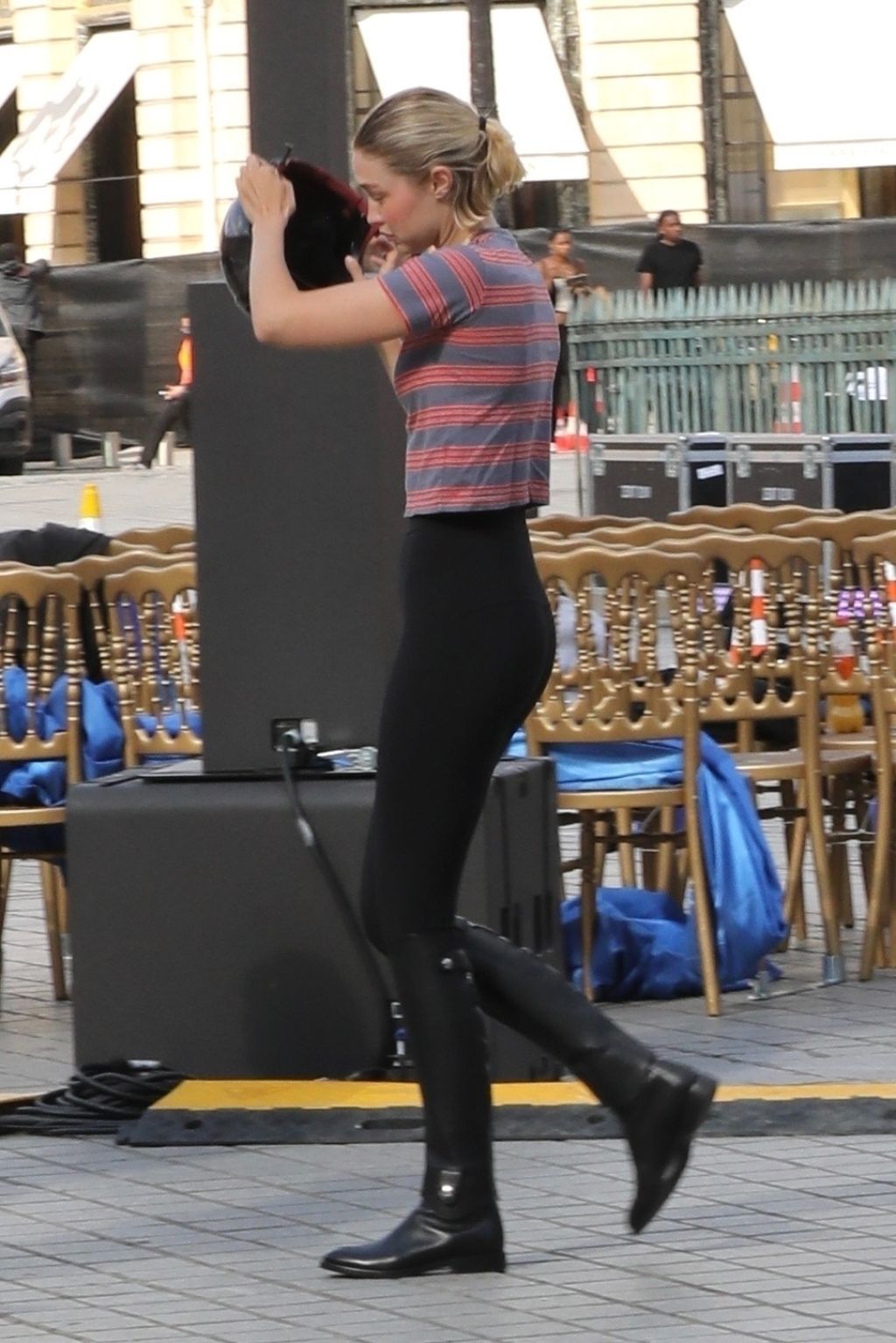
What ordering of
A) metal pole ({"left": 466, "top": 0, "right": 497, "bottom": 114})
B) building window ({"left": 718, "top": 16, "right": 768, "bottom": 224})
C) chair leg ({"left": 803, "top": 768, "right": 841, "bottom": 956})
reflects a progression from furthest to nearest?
1. building window ({"left": 718, "top": 16, "right": 768, "bottom": 224})
2. metal pole ({"left": 466, "top": 0, "right": 497, "bottom": 114})
3. chair leg ({"left": 803, "top": 768, "right": 841, "bottom": 956})

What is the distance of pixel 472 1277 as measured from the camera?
4668 mm

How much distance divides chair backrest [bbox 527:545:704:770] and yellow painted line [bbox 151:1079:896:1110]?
48.5 inches

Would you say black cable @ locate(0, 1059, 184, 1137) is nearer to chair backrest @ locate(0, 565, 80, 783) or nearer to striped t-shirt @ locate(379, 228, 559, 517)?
chair backrest @ locate(0, 565, 80, 783)

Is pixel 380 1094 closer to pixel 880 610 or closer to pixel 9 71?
pixel 880 610

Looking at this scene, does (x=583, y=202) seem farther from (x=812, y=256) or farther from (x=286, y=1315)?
(x=286, y=1315)

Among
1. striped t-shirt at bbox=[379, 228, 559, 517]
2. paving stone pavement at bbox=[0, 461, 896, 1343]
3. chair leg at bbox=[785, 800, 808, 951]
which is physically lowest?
paving stone pavement at bbox=[0, 461, 896, 1343]

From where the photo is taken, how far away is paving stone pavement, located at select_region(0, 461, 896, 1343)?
14.5 ft

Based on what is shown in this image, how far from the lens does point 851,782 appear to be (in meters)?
7.89

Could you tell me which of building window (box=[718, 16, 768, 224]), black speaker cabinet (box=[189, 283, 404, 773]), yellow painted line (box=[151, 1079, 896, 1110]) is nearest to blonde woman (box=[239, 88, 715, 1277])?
yellow painted line (box=[151, 1079, 896, 1110])

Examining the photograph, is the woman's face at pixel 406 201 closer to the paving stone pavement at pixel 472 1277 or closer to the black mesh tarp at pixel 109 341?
the paving stone pavement at pixel 472 1277

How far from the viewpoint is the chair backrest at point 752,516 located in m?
8.16

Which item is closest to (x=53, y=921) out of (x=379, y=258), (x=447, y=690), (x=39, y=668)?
(x=39, y=668)

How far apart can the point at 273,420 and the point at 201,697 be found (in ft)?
1.92

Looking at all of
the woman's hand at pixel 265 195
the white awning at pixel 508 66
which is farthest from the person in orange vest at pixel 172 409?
the woman's hand at pixel 265 195
